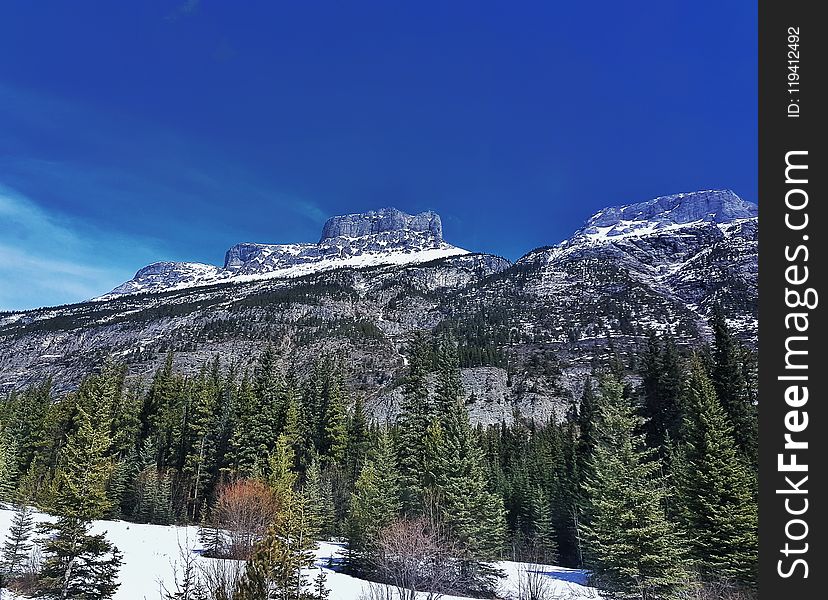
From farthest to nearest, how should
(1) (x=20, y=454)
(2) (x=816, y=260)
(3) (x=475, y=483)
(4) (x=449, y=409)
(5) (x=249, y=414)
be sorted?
(1) (x=20, y=454) → (5) (x=249, y=414) → (4) (x=449, y=409) → (3) (x=475, y=483) → (2) (x=816, y=260)

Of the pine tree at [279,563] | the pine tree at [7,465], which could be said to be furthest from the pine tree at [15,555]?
the pine tree at [7,465]

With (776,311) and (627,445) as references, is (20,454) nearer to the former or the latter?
(627,445)

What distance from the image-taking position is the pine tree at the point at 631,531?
23.2 m

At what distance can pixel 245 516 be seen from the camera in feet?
96.3

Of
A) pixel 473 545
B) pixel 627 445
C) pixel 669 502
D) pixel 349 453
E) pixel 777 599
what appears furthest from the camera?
pixel 349 453

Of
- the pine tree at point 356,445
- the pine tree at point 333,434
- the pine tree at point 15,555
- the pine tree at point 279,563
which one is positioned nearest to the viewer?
the pine tree at point 279,563

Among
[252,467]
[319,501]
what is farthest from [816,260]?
[252,467]

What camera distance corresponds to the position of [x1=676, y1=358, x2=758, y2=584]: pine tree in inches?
975

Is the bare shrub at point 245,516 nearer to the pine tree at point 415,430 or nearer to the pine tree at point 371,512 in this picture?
the pine tree at point 371,512

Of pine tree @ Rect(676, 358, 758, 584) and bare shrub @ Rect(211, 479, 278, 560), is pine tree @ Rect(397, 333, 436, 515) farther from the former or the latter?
pine tree @ Rect(676, 358, 758, 584)

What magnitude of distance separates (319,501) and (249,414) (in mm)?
16916

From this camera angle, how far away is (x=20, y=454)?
2227 inches

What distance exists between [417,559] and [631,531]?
1091cm

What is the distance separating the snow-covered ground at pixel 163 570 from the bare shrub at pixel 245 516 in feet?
8.63
